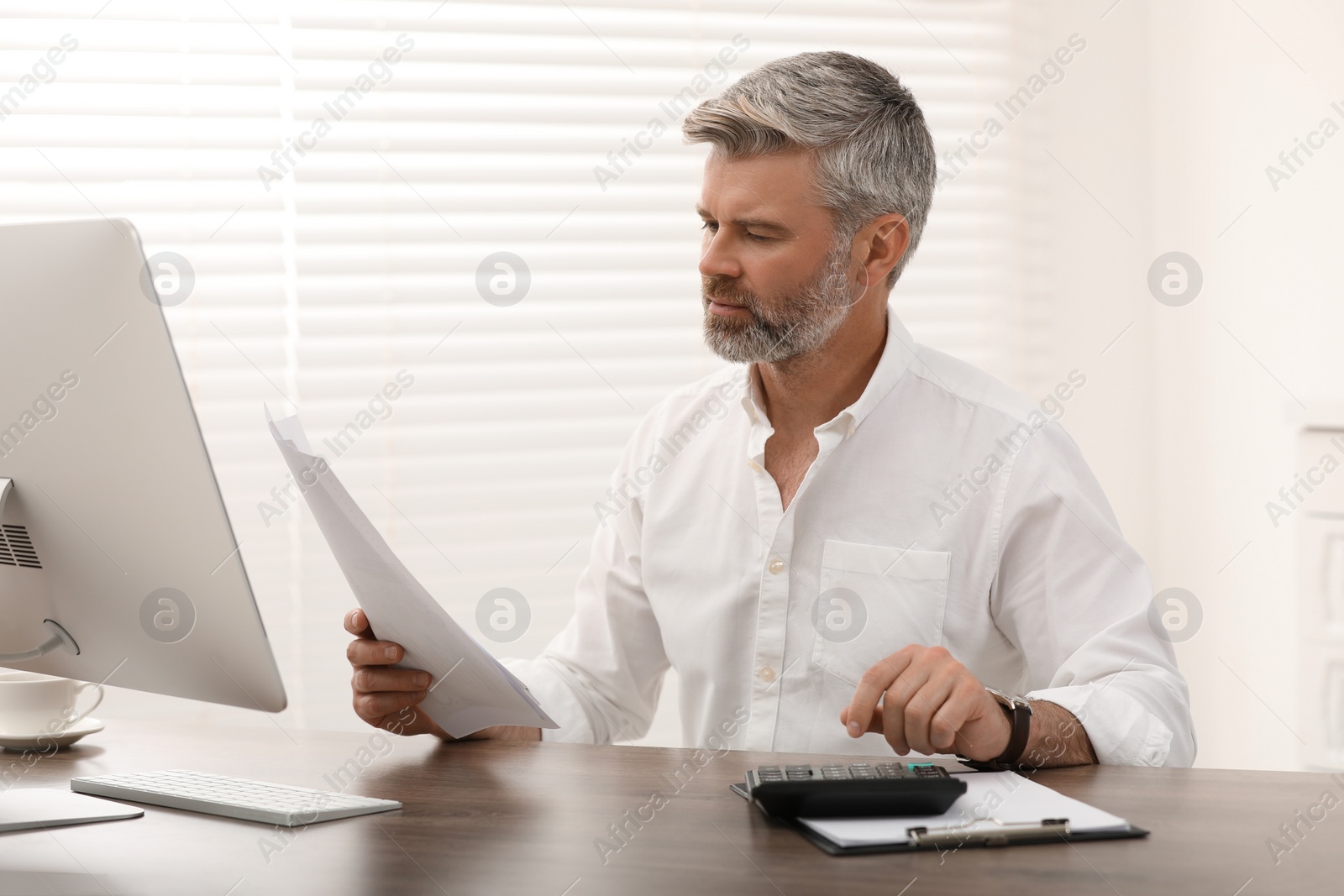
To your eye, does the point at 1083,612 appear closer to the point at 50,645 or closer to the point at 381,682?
the point at 381,682

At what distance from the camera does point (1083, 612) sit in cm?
142

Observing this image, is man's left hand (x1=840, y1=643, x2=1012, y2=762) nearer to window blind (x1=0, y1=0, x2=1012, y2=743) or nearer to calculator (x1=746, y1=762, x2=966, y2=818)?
calculator (x1=746, y1=762, x2=966, y2=818)

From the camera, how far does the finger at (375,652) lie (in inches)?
47.1

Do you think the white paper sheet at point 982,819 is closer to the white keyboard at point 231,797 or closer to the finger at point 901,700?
the finger at point 901,700

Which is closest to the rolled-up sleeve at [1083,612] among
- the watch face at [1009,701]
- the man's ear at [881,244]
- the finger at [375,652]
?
the watch face at [1009,701]

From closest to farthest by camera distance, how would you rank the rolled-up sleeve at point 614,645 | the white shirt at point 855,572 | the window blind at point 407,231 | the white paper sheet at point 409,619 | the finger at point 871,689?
the white paper sheet at point 409,619 → the finger at point 871,689 → the white shirt at point 855,572 → the rolled-up sleeve at point 614,645 → the window blind at point 407,231

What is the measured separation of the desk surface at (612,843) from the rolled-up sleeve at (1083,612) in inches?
6.4

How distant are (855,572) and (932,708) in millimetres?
447

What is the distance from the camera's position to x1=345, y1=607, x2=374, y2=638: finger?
1.21 metres

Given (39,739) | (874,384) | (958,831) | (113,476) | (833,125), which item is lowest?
(39,739)

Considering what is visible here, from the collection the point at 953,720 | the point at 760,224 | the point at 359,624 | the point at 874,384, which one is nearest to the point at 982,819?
the point at 953,720

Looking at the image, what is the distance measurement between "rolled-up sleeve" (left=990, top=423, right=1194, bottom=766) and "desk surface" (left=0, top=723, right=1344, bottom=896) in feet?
0.53

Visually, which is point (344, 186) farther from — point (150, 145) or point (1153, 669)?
point (1153, 669)

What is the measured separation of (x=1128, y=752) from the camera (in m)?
1.22
